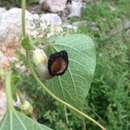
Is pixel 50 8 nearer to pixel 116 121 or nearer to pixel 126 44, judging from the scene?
pixel 126 44

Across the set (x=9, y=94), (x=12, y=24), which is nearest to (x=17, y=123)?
(x=9, y=94)

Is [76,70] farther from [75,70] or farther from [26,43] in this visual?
[26,43]

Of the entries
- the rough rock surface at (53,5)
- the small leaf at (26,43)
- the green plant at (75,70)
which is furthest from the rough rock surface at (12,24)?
the small leaf at (26,43)

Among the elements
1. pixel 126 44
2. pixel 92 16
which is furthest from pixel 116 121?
pixel 92 16

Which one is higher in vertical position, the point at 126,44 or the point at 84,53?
the point at 84,53

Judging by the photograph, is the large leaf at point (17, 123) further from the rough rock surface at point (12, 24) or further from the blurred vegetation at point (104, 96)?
the rough rock surface at point (12, 24)

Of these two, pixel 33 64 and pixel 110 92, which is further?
pixel 110 92
